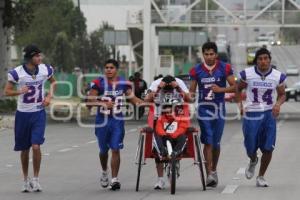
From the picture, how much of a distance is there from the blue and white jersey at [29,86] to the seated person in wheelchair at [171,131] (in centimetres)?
176

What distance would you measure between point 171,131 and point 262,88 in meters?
1.57

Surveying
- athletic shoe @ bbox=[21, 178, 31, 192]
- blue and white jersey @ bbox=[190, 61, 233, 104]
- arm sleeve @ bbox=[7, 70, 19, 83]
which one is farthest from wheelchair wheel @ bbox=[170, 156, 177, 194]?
arm sleeve @ bbox=[7, 70, 19, 83]

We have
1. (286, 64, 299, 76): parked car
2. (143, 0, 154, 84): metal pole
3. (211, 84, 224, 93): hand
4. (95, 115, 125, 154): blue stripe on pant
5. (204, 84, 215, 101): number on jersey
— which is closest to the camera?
(95, 115, 125, 154): blue stripe on pant

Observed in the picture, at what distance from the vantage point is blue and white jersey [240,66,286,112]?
13945 mm

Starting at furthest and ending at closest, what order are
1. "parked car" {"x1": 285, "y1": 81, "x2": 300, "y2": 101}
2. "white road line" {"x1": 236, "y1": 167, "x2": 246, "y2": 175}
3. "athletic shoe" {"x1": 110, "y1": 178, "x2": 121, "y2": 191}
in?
"parked car" {"x1": 285, "y1": 81, "x2": 300, "y2": 101} < "white road line" {"x1": 236, "y1": 167, "x2": 246, "y2": 175} < "athletic shoe" {"x1": 110, "y1": 178, "x2": 121, "y2": 191}

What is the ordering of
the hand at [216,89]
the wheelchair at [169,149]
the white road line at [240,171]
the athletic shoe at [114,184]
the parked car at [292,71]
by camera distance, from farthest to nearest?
the parked car at [292,71], the white road line at [240,171], the hand at [216,89], the athletic shoe at [114,184], the wheelchair at [169,149]

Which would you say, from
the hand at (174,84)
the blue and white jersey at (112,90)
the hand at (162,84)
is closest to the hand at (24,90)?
the blue and white jersey at (112,90)

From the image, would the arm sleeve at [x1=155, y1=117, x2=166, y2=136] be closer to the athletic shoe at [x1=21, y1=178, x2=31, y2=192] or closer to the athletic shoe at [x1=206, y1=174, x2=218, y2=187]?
the athletic shoe at [x1=206, y1=174, x2=218, y2=187]

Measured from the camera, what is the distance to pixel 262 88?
1395 cm

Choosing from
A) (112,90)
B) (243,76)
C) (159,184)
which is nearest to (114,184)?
(159,184)

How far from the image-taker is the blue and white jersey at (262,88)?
549 inches

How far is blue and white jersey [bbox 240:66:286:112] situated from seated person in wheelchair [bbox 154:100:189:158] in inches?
44.1

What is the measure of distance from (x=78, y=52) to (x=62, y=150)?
6787cm

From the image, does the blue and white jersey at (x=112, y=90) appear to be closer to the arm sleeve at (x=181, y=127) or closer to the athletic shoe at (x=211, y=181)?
the arm sleeve at (x=181, y=127)
